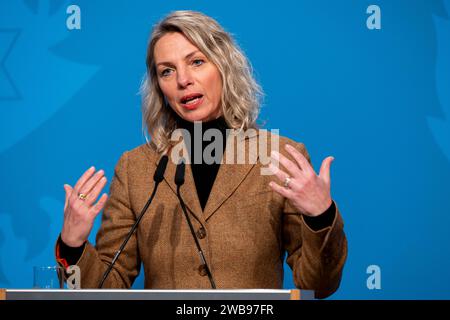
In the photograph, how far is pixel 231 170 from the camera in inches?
90.8

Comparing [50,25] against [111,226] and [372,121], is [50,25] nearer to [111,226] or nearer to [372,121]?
[111,226]

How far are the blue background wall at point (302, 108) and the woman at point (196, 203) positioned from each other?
38 centimetres

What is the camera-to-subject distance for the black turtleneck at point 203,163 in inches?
91.6

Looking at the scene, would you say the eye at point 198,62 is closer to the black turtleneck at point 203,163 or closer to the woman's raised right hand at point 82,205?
the black turtleneck at point 203,163

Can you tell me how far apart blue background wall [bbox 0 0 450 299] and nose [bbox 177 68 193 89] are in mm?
538

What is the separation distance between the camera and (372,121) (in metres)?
2.76

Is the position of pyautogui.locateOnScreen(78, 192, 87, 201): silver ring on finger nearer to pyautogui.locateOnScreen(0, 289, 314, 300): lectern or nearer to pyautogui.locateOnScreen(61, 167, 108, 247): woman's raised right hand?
pyautogui.locateOnScreen(61, 167, 108, 247): woman's raised right hand

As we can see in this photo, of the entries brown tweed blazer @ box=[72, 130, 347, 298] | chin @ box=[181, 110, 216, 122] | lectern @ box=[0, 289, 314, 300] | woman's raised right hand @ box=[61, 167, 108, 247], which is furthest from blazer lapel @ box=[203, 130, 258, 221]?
lectern @ box=[0, 289, 314, 300]

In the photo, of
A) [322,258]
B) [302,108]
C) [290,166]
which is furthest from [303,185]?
[302,108]

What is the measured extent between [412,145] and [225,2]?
96 cm

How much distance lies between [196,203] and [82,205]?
1.40 feet

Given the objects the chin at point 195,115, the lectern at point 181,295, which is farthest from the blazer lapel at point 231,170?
the lectern at point 181,295

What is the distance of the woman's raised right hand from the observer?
1936 mm
